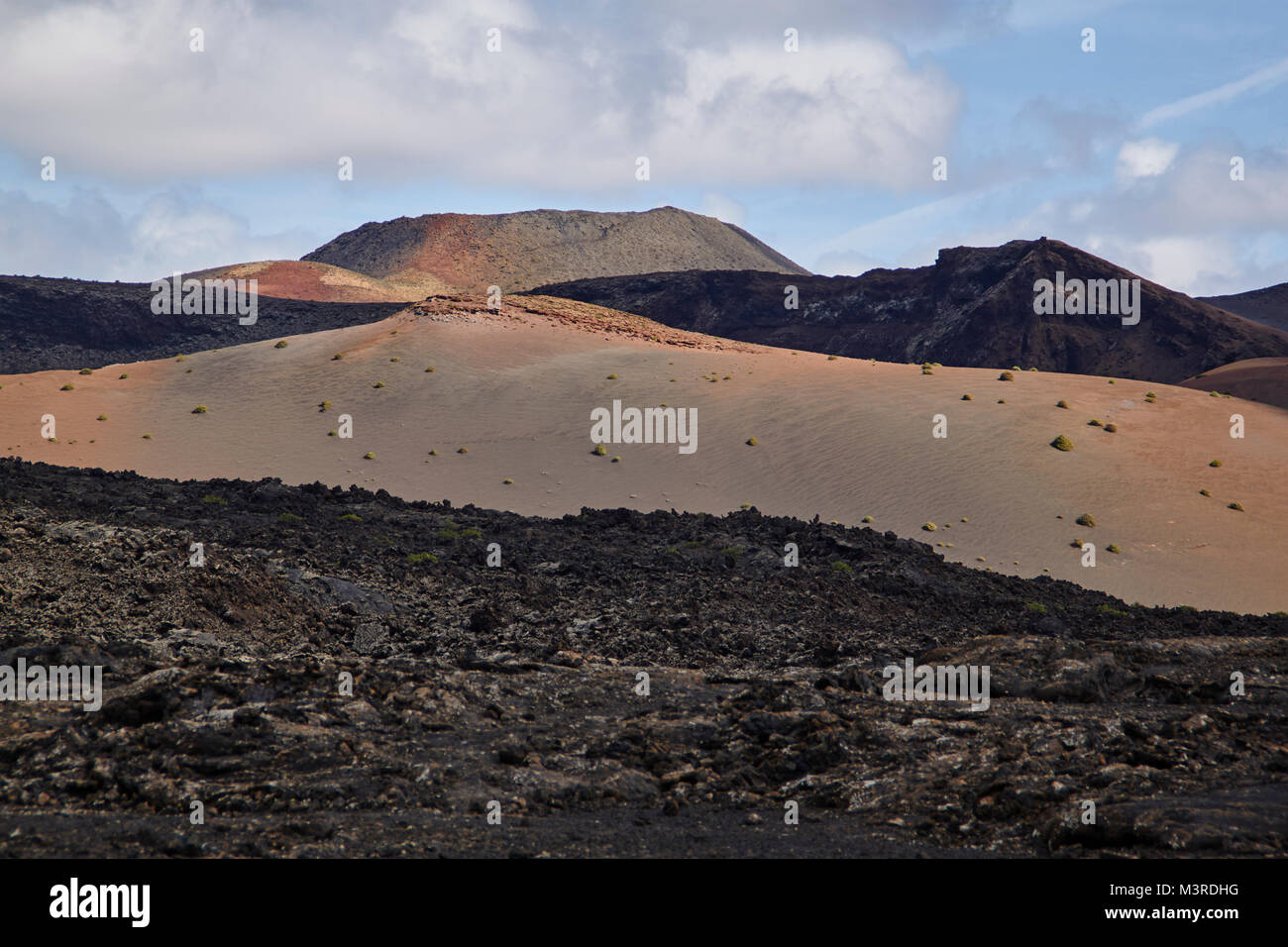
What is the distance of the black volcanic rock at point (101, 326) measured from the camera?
72125 millimetres

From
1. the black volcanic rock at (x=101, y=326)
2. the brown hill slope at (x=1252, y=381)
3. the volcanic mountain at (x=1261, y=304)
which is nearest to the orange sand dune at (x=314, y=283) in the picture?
the black volcanic rock at (x=101, y=326)

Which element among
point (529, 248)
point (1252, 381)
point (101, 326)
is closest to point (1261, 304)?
point (1252, 381)

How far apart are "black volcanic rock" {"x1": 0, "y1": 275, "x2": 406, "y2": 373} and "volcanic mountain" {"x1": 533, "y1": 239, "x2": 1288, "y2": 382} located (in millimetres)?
30324

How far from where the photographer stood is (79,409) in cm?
4284

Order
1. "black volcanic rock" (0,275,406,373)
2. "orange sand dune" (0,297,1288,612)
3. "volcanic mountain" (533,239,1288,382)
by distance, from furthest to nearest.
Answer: "volcanic mountain" (533,239,1288,382), "black volcanic rock" (0,275,406,373), "orange sand dune" (0,297,1288,612)

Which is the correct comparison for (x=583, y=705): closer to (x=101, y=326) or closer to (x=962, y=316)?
(x=101, y=326)

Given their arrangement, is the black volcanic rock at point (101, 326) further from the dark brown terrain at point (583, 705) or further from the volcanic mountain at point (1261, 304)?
the volcanic mountain at point (1261, 304)

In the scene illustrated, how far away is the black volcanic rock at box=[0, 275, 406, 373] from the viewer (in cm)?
7212

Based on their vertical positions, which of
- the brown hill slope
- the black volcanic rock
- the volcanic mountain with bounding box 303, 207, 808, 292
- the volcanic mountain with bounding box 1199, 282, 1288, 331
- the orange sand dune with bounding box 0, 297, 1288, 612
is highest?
the volcanic mountain with bounding box 303, 207, 808, 292

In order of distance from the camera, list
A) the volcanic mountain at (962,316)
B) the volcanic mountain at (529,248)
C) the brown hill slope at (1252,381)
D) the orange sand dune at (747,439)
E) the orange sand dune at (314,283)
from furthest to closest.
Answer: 1. the volcanic mountain at (529,248)
2. the orange sand dune at (314,283)
3. the volcanic mountain at (962,316)
4. the brown hill slope at (1252,381)
5. the orange sand dune at (747,439)

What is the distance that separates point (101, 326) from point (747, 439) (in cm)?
5841

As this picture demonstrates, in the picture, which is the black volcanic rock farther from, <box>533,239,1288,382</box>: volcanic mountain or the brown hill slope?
the brown hill slope

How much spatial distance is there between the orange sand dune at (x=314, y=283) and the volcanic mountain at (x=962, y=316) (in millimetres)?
22620

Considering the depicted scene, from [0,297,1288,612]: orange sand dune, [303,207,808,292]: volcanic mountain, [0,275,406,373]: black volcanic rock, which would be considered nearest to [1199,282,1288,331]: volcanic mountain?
[303,207,808,292]: volcanic mountain
